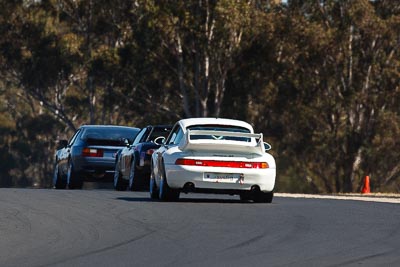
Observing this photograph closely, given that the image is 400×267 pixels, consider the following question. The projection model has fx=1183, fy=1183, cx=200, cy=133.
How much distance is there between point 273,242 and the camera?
12047 mm

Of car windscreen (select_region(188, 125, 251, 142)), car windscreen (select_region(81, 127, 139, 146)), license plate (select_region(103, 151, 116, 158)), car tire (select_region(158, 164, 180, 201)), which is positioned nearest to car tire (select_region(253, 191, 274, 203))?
car windscreen (select_region(188, 125, 251, 142))

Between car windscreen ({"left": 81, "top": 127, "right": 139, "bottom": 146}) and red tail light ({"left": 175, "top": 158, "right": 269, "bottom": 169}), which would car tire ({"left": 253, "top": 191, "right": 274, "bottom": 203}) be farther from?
car windscreen ({"left": 81, "top": 127, "right": 139, "bottom": 146})

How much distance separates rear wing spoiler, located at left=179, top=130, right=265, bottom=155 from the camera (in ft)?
63.1

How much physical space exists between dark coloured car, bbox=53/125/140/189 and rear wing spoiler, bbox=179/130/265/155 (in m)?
7.95

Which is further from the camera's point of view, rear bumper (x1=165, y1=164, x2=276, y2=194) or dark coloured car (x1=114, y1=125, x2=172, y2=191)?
dark coloured car (x1=114, y1=125, x2=172, y2=191)

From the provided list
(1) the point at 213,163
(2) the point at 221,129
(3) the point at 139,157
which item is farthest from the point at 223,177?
(3) the point at 139,157

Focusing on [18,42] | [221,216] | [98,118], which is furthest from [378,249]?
[98,118]

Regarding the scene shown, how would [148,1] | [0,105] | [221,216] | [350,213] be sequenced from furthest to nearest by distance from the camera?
[0,105]
[148,1]
[350,213]
[221,216]

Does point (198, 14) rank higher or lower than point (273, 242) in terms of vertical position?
higher

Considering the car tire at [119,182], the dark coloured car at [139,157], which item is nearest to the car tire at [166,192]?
the dark coloured car at [139,157]

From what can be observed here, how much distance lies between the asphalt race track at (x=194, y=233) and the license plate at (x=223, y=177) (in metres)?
0.42

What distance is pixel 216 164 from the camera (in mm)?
19219

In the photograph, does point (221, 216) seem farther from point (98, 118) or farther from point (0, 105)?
point (0, 105)

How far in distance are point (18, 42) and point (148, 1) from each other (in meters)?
10.9
